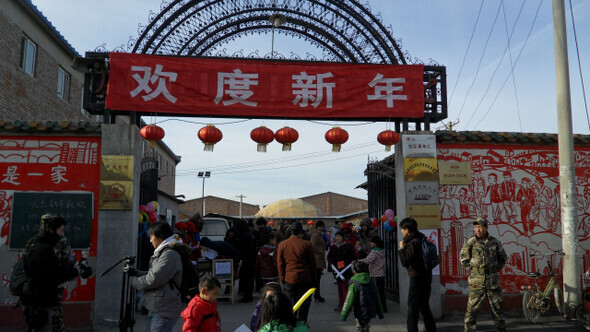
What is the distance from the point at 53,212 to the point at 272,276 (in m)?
4.57

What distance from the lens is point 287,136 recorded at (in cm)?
876

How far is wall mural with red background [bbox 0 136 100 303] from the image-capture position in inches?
322

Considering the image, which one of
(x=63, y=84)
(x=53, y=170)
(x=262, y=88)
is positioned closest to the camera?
(x=53, y=170)

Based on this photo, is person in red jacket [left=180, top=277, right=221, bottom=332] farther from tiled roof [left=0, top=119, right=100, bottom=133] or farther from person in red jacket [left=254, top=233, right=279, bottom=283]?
person in red jacket [left=254, top=233, right=279, bottom=283]

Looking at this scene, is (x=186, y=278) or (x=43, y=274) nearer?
(x=186, y=278)

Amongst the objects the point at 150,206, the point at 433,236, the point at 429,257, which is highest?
the point at 150,206

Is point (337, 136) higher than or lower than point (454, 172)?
higher

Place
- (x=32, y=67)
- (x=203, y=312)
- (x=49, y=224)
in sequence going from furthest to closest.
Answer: (x=32, y=67), (x=49, y=224), (x=203, y=312)

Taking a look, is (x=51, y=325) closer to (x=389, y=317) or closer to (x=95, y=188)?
(x=95, y=188)

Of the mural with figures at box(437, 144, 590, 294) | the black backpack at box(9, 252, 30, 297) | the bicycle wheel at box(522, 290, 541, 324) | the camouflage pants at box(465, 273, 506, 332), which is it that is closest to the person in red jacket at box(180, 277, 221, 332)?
the black backpack at box(9, 252, 30, 297)

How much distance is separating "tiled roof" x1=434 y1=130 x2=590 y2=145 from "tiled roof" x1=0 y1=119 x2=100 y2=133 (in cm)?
646

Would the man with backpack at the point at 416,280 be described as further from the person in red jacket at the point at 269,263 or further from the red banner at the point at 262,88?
the person in red jacket at the point at 269,263

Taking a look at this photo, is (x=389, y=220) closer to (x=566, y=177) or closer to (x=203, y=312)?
(x=566, y=177)

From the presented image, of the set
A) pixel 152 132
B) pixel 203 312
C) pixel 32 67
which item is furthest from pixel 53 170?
pixel 32 67
